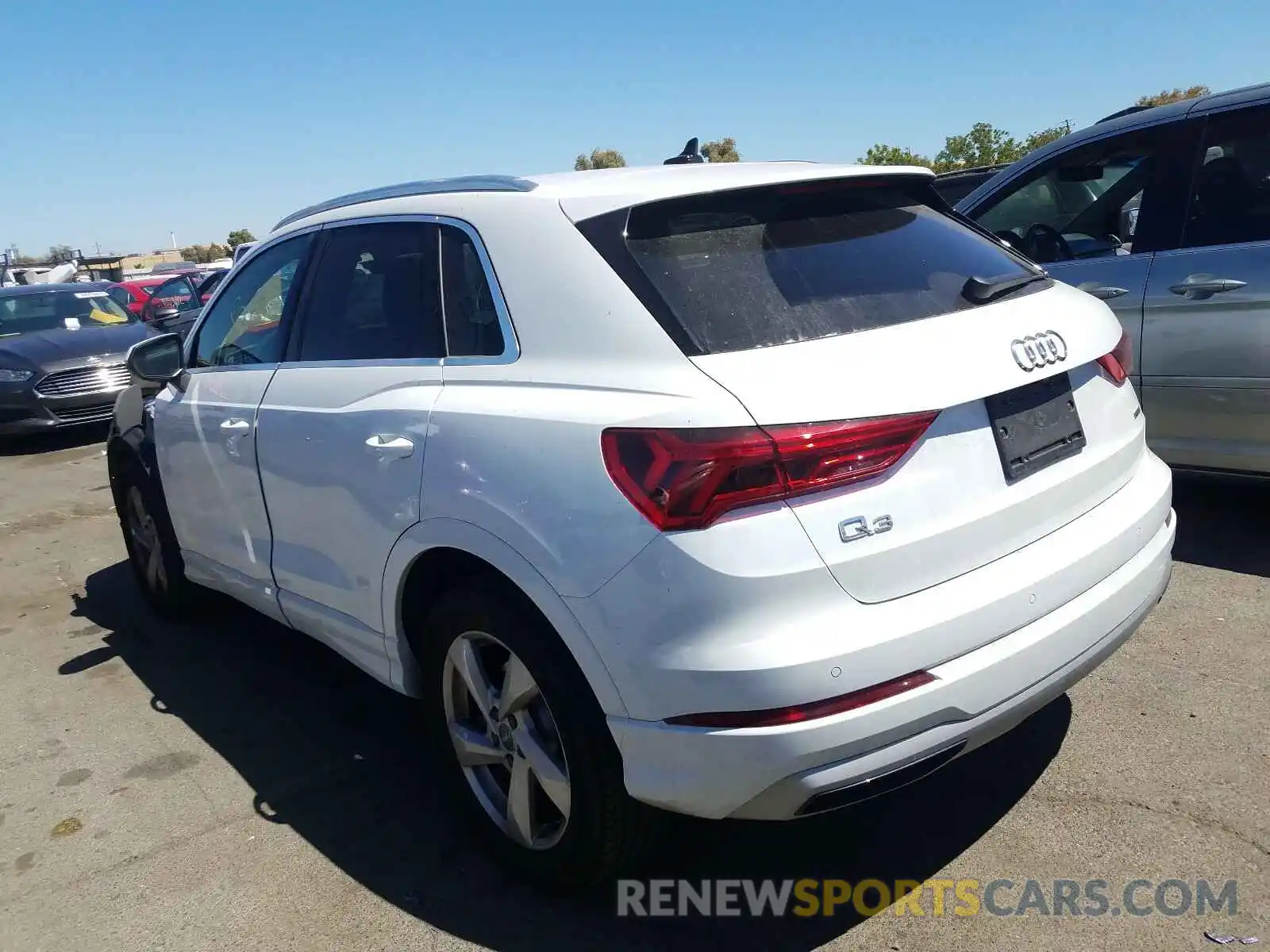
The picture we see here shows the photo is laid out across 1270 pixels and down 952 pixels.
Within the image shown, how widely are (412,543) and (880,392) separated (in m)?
1.33

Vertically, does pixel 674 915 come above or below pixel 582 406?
below

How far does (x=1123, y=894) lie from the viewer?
255cm

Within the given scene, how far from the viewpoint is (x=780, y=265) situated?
A: 8.35 ft

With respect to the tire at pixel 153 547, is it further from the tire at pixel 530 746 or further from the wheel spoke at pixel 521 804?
the wheel spoke at pixel 521 804

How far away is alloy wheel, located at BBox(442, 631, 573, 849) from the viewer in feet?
8.50

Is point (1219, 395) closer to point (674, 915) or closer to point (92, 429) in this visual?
point (674, 915)

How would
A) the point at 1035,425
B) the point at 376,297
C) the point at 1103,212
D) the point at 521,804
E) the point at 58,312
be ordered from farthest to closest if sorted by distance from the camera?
1. the point at 58,312
2. the point at 1103,212
3. the point at 376,297
4. the point at 521,804
5. the point at 1035,425

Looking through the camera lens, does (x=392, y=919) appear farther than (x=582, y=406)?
Yes

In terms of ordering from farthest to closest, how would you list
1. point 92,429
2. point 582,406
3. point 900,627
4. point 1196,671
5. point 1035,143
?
point 1035,143, point 92,429, point 1196,671, point 582,406, point 900,627

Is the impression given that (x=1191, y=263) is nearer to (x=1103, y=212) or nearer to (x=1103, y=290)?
Result: (x=1103, y=290)

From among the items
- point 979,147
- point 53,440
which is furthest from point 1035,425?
point 979,147

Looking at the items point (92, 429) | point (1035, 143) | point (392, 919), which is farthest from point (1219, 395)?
point (1035, 143)

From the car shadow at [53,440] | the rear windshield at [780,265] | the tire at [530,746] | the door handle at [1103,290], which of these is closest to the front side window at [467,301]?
the rear windshield at [780,265]

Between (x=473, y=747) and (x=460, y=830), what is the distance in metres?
0.41
